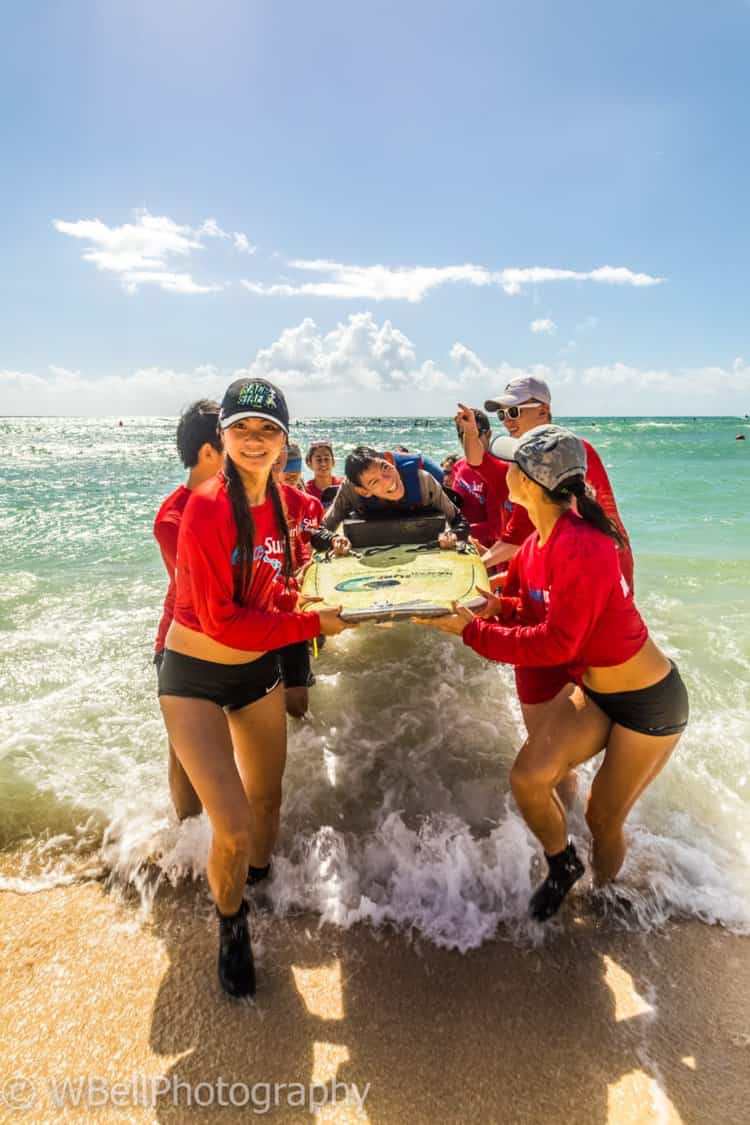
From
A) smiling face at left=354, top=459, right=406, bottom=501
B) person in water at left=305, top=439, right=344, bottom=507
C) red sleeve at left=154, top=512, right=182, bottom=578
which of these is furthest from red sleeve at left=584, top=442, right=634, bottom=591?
person in water at left=305, top=439, right=344, bottom=507

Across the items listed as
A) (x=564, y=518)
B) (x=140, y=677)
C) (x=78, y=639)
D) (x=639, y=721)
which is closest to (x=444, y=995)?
(x=639, y=721)

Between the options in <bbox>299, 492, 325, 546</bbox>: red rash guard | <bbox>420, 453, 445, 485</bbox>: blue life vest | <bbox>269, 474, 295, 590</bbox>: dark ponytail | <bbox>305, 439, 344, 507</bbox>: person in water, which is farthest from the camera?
<bbox>305, 439, 344, 507</bbox>: person in water

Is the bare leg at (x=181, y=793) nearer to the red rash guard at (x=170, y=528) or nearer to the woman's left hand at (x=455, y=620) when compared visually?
the red rash guard at (x=170, y=528)

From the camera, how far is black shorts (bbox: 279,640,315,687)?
473cm

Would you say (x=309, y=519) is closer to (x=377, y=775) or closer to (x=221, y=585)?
(x=377, y=775)

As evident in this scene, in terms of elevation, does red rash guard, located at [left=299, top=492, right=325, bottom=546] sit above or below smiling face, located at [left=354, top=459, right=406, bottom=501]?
below

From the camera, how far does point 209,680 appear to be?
8.64 ft

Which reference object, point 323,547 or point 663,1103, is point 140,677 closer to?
point 323,547

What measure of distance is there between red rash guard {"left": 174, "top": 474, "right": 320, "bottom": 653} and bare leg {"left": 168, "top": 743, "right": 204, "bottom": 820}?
1.40 m

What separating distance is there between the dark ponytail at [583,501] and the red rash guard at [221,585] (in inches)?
48.6

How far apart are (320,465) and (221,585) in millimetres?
4742

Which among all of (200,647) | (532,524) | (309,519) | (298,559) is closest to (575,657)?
(532,524)

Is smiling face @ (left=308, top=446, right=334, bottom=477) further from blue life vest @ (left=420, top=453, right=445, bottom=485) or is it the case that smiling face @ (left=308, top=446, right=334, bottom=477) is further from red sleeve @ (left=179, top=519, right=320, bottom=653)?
red sleeve @ (left=179, top=519, right=320, bottom=653)

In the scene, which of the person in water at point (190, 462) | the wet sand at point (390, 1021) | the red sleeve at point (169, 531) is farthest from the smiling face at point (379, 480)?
the wet sand at point (390, 1021)
